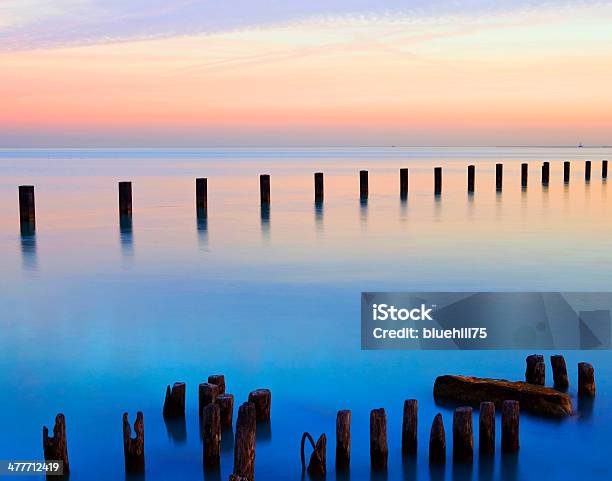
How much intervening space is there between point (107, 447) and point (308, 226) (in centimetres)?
1574

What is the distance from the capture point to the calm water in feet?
20.5

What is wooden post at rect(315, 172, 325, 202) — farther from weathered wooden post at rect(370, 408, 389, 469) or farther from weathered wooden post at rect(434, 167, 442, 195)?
weathered wooden post at rect(370, 408, 389, 469)

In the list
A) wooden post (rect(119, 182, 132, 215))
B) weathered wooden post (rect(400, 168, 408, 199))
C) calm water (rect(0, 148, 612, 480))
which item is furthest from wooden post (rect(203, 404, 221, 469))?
weathered wooden post (rect(400, 168, 408, 199))

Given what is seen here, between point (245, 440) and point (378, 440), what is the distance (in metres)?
0.94

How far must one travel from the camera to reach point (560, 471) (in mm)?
6008

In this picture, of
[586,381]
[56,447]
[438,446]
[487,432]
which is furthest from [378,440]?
[586,381]

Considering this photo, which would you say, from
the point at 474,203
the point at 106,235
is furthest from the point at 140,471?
the point at 474,203

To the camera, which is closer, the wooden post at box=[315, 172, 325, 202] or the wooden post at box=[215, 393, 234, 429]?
the wooden post at box=[215, 393, 234, 429]

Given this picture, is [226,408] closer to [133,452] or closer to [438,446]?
[133,452]

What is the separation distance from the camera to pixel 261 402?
6.41m

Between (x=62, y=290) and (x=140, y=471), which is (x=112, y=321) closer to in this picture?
(x=62, y=290)

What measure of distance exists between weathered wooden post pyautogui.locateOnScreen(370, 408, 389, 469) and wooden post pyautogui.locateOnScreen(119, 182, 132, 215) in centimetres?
1738

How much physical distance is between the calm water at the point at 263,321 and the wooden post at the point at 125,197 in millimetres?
840

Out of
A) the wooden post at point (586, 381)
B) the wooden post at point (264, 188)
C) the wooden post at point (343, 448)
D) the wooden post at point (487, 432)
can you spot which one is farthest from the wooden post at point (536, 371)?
the wooden post at point (264, 188)
